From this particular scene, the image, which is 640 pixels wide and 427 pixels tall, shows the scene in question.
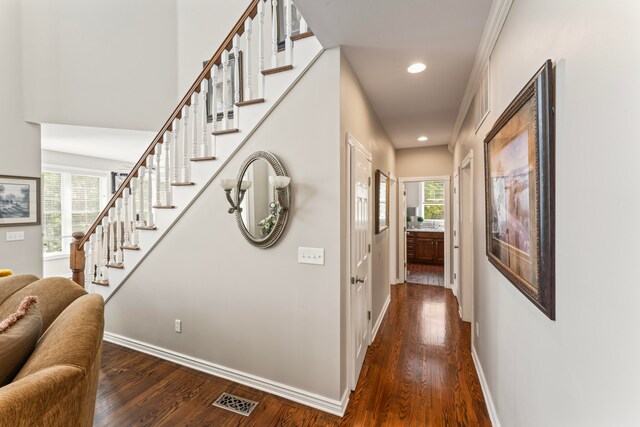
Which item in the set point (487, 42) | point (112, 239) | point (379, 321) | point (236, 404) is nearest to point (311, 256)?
point (236, 404)

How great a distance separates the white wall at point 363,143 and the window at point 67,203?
5.94 metres

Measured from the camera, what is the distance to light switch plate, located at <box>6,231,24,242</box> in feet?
11.6

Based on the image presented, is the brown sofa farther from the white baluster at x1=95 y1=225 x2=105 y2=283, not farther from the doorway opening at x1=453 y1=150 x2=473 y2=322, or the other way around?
the doorway opening at x1=453 y1=150 x2=473 y2=322

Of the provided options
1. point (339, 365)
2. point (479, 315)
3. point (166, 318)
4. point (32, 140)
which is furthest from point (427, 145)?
point (32, 140)

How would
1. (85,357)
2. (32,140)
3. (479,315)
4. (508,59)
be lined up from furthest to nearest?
1. (32,140)
2. (479,315)
3. (508,59)
4. (85,357)

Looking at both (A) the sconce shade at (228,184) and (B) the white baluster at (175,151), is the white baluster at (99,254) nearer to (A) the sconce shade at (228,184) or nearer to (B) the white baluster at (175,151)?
(B) the white baluster at (175,151)

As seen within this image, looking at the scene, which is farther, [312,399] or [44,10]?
[44,10]

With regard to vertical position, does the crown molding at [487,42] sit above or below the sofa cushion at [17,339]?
above

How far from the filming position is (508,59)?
5.33ft

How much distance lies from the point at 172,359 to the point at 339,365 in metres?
1.72

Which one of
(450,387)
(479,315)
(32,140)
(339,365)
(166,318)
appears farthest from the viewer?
(32,140)

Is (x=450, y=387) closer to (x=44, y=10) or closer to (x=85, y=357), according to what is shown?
(x=85, y=357)

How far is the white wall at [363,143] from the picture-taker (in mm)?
2102

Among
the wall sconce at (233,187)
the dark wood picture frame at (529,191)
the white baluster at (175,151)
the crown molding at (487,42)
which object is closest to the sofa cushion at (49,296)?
the wall sconce at (233,187)
